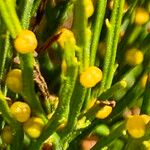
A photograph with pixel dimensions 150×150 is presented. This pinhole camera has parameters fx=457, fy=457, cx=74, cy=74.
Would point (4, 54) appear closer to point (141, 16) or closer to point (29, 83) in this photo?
point (29, 83)

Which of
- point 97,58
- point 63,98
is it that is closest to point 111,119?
point 97,58

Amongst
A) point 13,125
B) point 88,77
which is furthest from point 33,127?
point 88,77

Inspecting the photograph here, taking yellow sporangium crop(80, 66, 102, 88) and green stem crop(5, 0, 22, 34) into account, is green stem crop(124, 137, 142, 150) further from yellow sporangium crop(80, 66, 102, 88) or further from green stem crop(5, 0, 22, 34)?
green stem crop(5, 0, 22, 34)

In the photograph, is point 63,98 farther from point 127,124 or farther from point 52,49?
point 52,49

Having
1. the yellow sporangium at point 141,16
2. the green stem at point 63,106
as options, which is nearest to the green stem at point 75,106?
the green stem at point 63,106

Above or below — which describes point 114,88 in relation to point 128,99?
above

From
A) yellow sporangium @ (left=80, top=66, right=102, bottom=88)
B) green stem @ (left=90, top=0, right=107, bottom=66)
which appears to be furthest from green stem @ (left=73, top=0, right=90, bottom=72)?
green stem @ (left=90, top=0, right=107, bottom=66)
